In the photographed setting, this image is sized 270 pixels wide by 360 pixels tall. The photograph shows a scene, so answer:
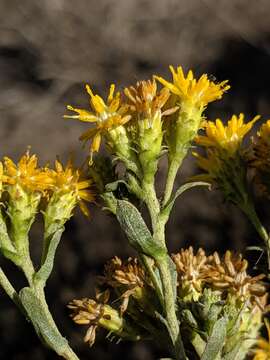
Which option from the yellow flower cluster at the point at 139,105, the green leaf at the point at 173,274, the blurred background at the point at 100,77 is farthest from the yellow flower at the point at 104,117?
the blurred background at the point at 100,77

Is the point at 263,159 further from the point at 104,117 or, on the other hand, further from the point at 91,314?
the point at 91,314

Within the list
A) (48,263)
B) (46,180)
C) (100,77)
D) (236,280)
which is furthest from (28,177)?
(100,77)

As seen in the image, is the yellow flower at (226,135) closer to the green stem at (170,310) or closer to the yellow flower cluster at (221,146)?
the yellow flower cluster at (221,146)

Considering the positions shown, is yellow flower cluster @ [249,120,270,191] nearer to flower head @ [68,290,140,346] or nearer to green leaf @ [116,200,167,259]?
green leaf @ [116,200,167,259]

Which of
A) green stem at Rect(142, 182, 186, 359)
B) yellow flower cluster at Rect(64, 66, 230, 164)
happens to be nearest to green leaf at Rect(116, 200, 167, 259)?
green stem at Rect(142, 182, 186, 359)

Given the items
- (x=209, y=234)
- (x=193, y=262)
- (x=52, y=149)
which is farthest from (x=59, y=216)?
(x=52, y=149)

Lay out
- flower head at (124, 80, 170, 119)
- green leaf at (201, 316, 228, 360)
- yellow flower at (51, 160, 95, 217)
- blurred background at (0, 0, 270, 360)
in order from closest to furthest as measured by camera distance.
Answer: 1. green leaf at (201, 316, 228, 360)
2. flower head at (124, 80, 170, 119)
3. yellow flower at (51, 160, 95, 217)
4. blurred background at (0, 0, 270, 360)

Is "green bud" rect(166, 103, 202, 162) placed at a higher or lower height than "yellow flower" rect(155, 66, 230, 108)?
lower
